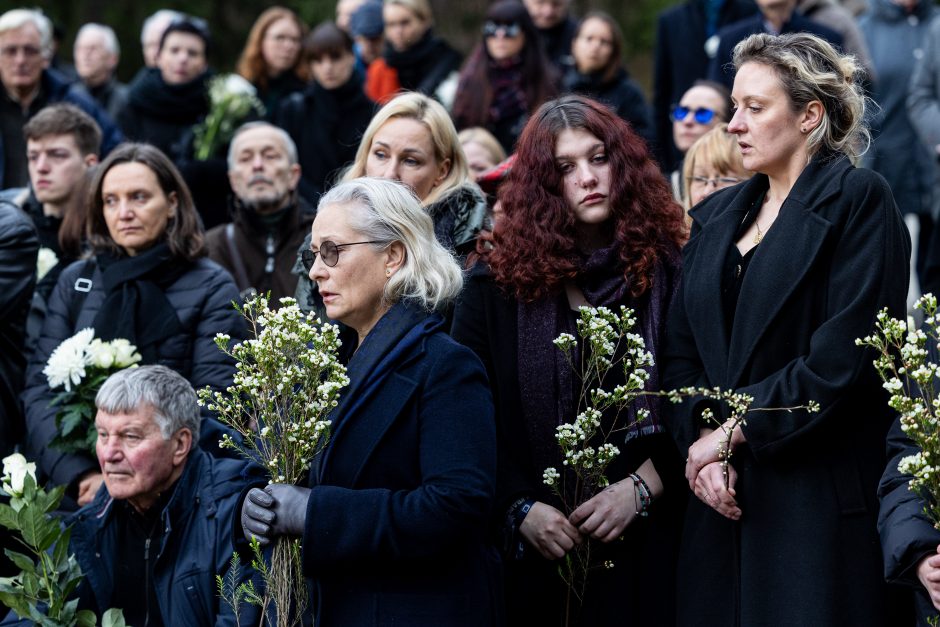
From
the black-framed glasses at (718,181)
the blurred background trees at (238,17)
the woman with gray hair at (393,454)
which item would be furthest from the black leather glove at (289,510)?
the blurred background trees at (238,17)

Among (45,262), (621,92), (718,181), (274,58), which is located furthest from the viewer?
(274,58)

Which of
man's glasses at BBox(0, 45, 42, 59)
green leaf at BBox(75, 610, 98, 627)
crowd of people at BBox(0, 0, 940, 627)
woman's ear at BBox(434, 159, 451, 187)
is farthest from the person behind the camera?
man's glasses at BBox(0, 45, 42, 59)

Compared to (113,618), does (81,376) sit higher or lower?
higher

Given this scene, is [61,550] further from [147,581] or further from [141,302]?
[141,302]

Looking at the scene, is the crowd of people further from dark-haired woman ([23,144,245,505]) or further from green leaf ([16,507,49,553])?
green leaf ([16,507,49,553])

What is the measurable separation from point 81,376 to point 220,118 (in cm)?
359

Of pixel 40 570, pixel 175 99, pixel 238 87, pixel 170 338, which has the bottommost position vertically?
pixel 40 570

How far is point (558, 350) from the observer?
14.5 ft

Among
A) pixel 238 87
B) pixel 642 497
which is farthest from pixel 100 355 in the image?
pixel 238 87

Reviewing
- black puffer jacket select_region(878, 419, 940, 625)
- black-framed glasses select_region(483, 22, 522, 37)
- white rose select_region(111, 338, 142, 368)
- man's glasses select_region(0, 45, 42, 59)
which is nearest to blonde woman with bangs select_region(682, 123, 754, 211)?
black puffer jacket select_region(878, 419, 940, 625)

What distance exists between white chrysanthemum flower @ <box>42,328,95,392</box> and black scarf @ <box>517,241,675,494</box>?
6.14 feet

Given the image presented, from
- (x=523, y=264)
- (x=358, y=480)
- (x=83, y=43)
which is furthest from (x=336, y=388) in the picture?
(x=83, y=43)

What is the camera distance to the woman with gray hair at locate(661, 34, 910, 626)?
3861 mm

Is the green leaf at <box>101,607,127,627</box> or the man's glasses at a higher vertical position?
the man's glasses
